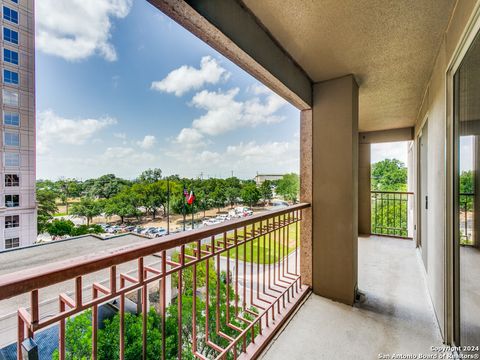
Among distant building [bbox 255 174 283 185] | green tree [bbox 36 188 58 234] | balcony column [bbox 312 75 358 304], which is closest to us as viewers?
green tree [bbox 36 188 58 234]

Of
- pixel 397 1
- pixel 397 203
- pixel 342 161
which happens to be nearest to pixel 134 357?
pixel 342 161

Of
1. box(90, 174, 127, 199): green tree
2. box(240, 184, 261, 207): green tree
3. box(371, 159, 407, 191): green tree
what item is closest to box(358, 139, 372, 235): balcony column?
box(371, 159, 407, 191): green tree

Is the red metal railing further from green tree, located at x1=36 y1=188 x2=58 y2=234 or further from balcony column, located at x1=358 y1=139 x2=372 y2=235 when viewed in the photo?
balcony column, located at x1=358 y1=139 x2=372 y2=235

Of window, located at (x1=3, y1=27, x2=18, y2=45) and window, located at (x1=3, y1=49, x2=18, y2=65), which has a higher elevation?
window, located at (x1=3, y1=27, x2=18, y2=45)

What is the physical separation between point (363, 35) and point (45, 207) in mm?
2519

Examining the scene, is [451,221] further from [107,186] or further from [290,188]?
[107,186]

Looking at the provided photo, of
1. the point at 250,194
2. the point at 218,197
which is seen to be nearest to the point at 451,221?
the point at 250,194

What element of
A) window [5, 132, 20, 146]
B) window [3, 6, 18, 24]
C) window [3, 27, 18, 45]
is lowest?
window [5, 132, 20, 146]

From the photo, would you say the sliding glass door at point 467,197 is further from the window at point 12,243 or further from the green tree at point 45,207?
the window at point 12,243

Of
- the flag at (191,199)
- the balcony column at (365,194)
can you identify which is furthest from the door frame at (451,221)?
the balcony column at (365,194)

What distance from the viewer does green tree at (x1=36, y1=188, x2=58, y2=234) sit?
4.58ft

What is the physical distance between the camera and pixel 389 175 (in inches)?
210

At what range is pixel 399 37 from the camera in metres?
1.71

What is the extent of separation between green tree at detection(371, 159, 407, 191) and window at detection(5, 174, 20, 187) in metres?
5.65
